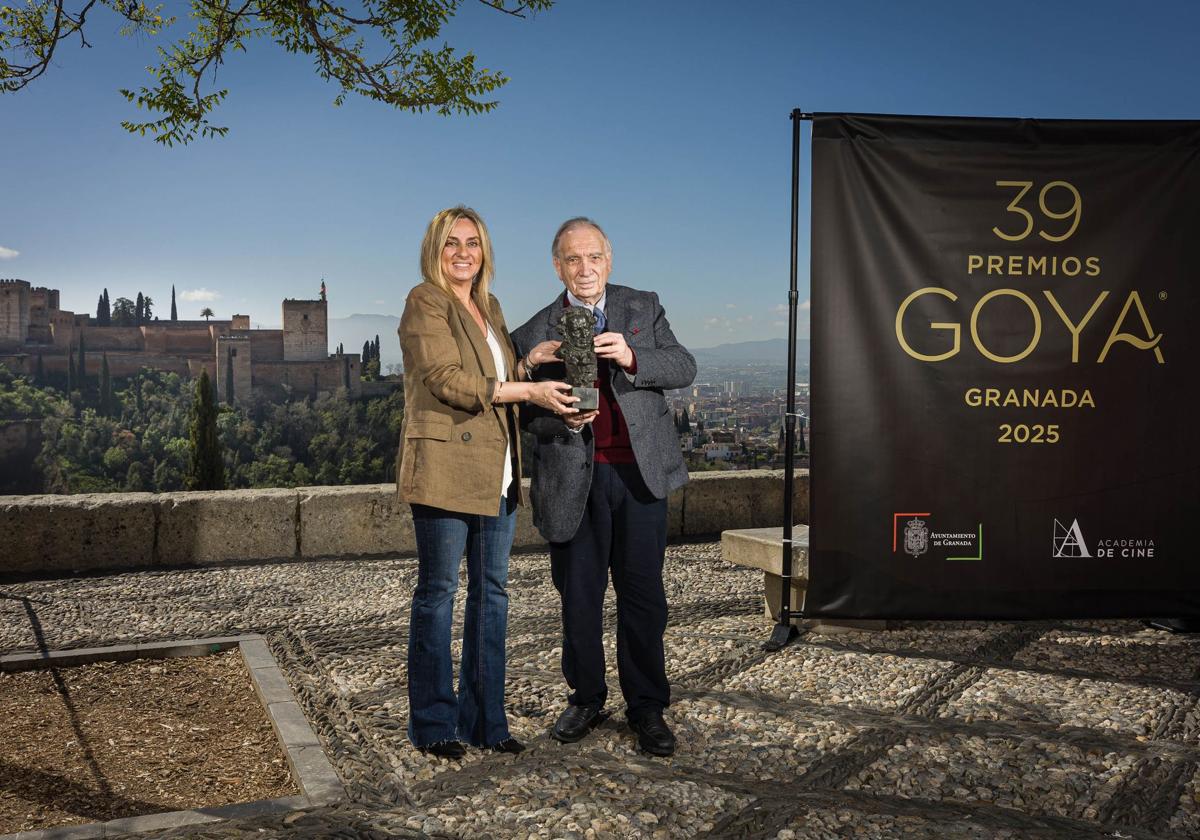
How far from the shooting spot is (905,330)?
4.27 metres

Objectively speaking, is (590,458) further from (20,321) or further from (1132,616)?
(20,321)

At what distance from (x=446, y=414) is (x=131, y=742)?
170 centimetres

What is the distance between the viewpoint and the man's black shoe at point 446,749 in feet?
10.0

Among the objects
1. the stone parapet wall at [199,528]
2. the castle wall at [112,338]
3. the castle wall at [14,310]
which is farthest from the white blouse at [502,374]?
the castle wall at [14,310]

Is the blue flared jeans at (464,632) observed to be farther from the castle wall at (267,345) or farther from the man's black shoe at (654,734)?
the castle wall at (267,345)

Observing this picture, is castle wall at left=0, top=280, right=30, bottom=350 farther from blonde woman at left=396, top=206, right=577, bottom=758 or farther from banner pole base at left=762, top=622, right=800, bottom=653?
blonde woman at left=396, top=206, right=577, bottom=758

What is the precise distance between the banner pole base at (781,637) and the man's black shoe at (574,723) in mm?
1349

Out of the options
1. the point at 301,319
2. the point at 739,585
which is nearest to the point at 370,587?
the point at 739,585

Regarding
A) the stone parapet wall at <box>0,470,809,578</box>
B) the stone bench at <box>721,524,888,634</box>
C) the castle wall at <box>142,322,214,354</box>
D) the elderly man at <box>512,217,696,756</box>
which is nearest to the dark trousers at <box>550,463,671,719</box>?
the elderly man at <box>512,217,696,756</box>

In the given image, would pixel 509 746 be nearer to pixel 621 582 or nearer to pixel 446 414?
pixel 621 582

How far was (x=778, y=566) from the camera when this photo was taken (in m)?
4.73

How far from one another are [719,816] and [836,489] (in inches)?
76.7

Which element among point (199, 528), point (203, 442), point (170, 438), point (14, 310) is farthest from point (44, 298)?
point (199, 528)

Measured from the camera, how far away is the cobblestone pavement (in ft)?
8.64
